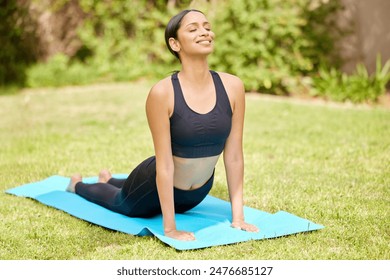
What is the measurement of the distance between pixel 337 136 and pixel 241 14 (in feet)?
10.3

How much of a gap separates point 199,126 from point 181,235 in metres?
0.63

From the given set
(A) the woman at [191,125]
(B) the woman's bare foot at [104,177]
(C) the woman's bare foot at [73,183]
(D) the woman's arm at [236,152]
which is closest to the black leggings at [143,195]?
(A) the woman at [191,125]

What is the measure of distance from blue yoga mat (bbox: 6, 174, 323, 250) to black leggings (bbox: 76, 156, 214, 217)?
0.05m

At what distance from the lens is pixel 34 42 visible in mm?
11211

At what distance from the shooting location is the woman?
3879 mm

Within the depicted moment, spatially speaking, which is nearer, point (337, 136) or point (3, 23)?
point (337, 136)

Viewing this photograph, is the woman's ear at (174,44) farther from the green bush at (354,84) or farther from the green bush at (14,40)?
the green bush at (14,40)

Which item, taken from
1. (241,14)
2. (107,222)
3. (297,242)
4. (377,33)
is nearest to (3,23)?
(241,14)

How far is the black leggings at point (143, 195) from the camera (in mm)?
4234

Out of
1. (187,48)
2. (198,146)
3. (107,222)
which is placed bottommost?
(107,222)

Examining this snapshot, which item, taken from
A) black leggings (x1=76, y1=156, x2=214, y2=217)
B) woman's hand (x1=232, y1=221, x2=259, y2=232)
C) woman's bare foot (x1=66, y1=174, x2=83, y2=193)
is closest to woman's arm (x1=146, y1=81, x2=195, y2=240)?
black leggings (x1=76, y1=156, x2=214, y2=217)

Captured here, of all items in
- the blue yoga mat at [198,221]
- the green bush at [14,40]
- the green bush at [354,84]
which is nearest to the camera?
the blue yoga mat at [198,221]
